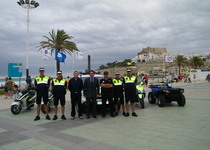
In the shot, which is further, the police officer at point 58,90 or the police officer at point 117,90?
the police officer at point 117,90

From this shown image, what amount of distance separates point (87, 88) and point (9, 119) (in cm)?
339

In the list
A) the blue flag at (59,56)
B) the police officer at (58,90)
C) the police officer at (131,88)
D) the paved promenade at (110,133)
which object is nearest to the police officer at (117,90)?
the police officer at (131,88)

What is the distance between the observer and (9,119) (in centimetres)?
786

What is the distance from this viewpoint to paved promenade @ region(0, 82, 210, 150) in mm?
4605

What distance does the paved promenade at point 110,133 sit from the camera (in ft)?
15.1

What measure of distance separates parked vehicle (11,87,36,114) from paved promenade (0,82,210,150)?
127 centimetres

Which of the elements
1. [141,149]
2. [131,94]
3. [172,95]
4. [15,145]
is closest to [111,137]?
[141,149]

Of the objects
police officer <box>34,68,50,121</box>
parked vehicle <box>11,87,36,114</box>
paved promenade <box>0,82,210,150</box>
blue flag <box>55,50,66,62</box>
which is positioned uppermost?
blue flag <box>55,50,66,62</box>

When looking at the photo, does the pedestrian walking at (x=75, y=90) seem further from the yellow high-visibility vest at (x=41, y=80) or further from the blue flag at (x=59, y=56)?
the blue flag at (x=59, y=56)

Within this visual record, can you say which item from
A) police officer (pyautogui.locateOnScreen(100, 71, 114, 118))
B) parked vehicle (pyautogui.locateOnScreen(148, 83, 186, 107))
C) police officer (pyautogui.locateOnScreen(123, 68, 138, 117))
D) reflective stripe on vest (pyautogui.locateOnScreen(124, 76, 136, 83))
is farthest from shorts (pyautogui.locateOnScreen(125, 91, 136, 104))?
parked vehicle (pyautogui.locateOnScreen(148, 83, 186, 107))

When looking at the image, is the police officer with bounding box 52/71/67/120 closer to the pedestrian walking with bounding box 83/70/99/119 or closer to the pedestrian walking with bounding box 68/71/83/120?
the pedestrian walking with bounding box 68/71/83/120

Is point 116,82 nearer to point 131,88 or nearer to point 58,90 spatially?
point 131,88

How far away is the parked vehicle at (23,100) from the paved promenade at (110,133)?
50.0 inches

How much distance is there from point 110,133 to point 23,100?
5228mm
